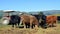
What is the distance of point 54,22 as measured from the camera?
21.4m

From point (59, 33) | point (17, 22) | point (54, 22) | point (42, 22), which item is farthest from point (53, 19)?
point (59, 33)

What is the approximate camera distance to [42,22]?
20.0 meters

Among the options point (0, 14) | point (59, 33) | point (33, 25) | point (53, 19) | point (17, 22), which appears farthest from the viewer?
point (0, 14)

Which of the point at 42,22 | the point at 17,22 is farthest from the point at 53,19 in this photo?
the point at 17,22

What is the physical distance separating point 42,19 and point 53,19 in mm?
1379

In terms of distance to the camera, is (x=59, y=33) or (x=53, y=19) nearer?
(x=59, y=33)

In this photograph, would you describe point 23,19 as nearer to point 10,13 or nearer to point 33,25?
point 33,25

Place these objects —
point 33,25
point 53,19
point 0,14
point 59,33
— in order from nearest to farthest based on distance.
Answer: point 59,33
point 33,25
point 53,19
point 0,14

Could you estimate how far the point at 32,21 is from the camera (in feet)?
57.5

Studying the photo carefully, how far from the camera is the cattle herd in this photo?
1750cm

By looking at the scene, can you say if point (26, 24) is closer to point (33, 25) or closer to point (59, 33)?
point (33, 25)

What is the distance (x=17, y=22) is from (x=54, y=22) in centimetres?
433

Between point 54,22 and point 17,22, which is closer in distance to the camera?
point 17,22

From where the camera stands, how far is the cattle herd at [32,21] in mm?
17500
